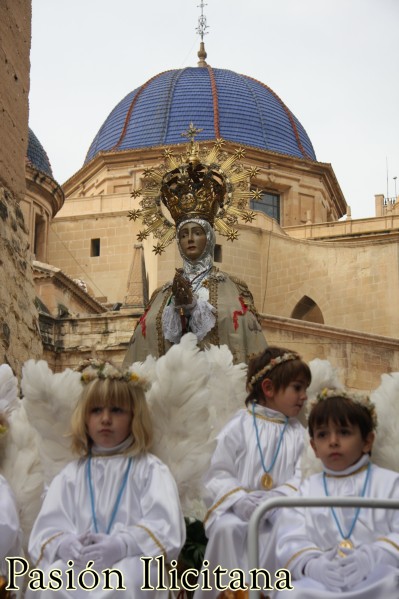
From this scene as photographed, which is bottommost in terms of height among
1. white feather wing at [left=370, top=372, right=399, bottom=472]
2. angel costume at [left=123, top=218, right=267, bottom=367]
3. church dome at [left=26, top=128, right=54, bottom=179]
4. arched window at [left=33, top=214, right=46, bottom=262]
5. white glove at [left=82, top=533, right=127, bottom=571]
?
white glove at [left=82, top=533, right=127, bottom=571]

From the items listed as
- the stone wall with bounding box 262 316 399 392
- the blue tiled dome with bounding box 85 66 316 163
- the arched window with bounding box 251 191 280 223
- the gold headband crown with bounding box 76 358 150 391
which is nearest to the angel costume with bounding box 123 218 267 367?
the gold headband crown with bounding box 76 358 150 391

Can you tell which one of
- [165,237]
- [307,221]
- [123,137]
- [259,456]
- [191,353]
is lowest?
[259,456]

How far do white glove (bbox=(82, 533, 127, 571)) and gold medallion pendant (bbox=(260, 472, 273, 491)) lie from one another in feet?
4.65

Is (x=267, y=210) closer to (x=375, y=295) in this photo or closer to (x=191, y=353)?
(x=375, y=295)

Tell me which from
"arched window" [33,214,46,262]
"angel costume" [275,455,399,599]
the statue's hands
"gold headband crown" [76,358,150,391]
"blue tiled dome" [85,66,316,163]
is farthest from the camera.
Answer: "blue tiled dome" [85,66,316,163]

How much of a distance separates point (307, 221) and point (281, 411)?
1437 inches

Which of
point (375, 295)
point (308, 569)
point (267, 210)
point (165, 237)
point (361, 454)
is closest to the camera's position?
point (308, 569)

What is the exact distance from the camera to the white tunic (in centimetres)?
658

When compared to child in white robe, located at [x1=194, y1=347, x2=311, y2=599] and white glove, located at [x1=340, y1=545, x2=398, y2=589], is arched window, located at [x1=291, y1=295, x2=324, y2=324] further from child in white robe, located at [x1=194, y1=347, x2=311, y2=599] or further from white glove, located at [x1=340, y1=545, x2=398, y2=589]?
white glove, located at [x1=340, y1=545, x2=398, y2=589]

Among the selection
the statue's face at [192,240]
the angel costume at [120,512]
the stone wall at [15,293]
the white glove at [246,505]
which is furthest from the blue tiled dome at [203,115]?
the angel costume at [120,512]

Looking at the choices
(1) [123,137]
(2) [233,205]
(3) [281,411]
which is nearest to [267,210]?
(1) [123,137]

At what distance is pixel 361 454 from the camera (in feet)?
22.1

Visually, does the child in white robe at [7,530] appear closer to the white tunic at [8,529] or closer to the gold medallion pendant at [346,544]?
the white tunic at [8,529]

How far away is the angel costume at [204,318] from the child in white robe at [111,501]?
2.81 m
